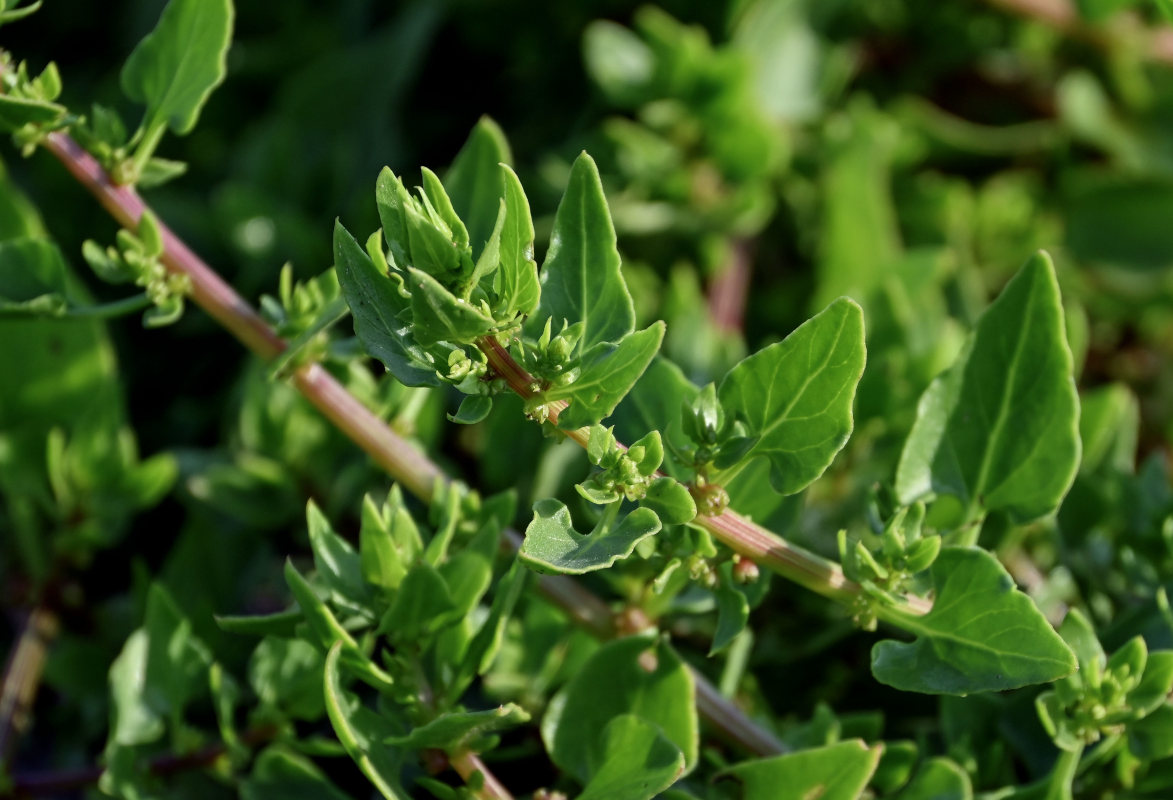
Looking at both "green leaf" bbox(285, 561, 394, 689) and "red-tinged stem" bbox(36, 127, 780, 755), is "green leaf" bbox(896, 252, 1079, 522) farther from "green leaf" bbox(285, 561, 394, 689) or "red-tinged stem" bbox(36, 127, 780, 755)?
"green leaf" bbox(285, 561, 394, 689)

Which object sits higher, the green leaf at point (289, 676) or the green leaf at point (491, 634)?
the green leaf at point (491, 634)

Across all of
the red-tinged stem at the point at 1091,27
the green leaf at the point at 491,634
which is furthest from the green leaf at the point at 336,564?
the red-tinged stem at the point at 1091,27

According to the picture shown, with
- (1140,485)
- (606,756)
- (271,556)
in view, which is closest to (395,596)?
(606,756)

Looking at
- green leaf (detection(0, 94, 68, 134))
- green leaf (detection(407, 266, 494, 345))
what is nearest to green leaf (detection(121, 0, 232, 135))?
green leaf (detection(0, 94, 68, 134))

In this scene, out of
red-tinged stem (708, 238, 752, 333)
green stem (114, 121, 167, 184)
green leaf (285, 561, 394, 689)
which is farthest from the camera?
red-tinged stem (708, 238, 752, 333)

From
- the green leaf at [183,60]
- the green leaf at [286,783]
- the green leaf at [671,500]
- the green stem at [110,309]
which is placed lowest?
the green leaf at [286,783]

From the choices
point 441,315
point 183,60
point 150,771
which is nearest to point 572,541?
point 441,315

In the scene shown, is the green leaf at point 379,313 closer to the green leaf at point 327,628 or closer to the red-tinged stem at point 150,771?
the green leaf at point 327,628
